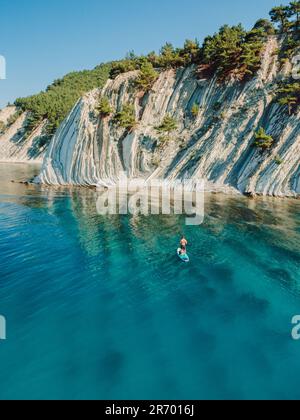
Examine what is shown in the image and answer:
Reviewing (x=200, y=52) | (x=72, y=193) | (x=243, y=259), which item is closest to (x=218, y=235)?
(x=243, y=259)

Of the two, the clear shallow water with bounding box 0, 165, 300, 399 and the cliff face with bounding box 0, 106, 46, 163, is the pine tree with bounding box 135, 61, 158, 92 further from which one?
the cliff face with bounding box 0, 106, 46, 163

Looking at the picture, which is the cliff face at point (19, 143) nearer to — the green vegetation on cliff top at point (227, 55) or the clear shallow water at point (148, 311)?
the green vegetation on cliff top at point (227, 55)

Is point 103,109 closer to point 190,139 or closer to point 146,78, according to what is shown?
point 146,78

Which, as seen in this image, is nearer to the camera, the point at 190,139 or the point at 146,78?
the point at 190,139

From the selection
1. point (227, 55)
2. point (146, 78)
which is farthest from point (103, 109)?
point (227, 55)

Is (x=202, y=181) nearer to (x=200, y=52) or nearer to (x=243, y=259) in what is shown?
(x=243, y=259)

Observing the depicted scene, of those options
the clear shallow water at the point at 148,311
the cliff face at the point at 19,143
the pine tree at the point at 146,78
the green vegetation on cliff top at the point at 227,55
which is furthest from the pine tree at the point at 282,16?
the cliff face at the point at 19,143

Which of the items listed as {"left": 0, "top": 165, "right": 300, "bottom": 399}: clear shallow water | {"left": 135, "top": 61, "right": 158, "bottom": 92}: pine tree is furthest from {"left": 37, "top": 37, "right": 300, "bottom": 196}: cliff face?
{"left": 0, "top": 165, "right": 300, "bottom": 399}: clear shallow water
